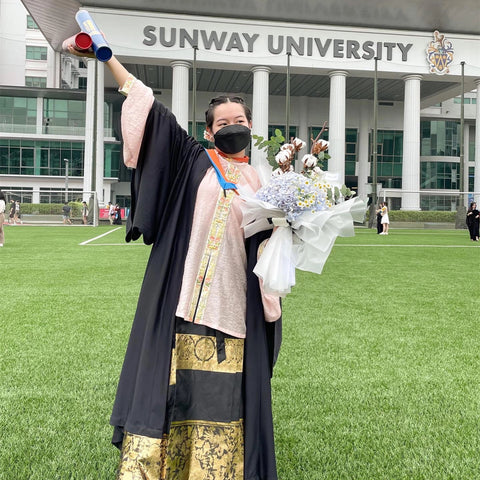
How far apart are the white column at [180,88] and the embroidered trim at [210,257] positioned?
114 ft

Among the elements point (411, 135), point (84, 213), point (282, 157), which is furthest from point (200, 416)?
point (411, 135)

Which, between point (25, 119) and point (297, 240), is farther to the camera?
point (25, 119)

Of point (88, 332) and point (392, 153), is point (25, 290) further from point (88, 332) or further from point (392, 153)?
point (392, 153)

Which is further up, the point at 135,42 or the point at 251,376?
the point at 135,42

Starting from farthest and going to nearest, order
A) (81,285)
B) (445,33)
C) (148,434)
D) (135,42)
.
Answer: (445,33) → (135,42) → (81,285) → (148,434)

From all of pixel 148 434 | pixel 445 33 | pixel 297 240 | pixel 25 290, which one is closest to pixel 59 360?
pixel 148 434

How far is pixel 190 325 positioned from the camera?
82.5 inches

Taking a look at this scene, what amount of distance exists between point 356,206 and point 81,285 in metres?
7.01

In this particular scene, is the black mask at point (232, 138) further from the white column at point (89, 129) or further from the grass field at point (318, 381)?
the white column at point (89, 129)

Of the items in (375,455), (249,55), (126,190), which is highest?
(249,55)

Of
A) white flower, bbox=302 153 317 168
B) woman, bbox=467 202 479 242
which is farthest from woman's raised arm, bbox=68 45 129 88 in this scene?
woman, bbox=467 202 479 242

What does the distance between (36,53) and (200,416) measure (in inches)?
2248

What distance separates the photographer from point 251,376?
211cm

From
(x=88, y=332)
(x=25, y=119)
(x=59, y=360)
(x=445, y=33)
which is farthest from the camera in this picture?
(x=25, y=119)
